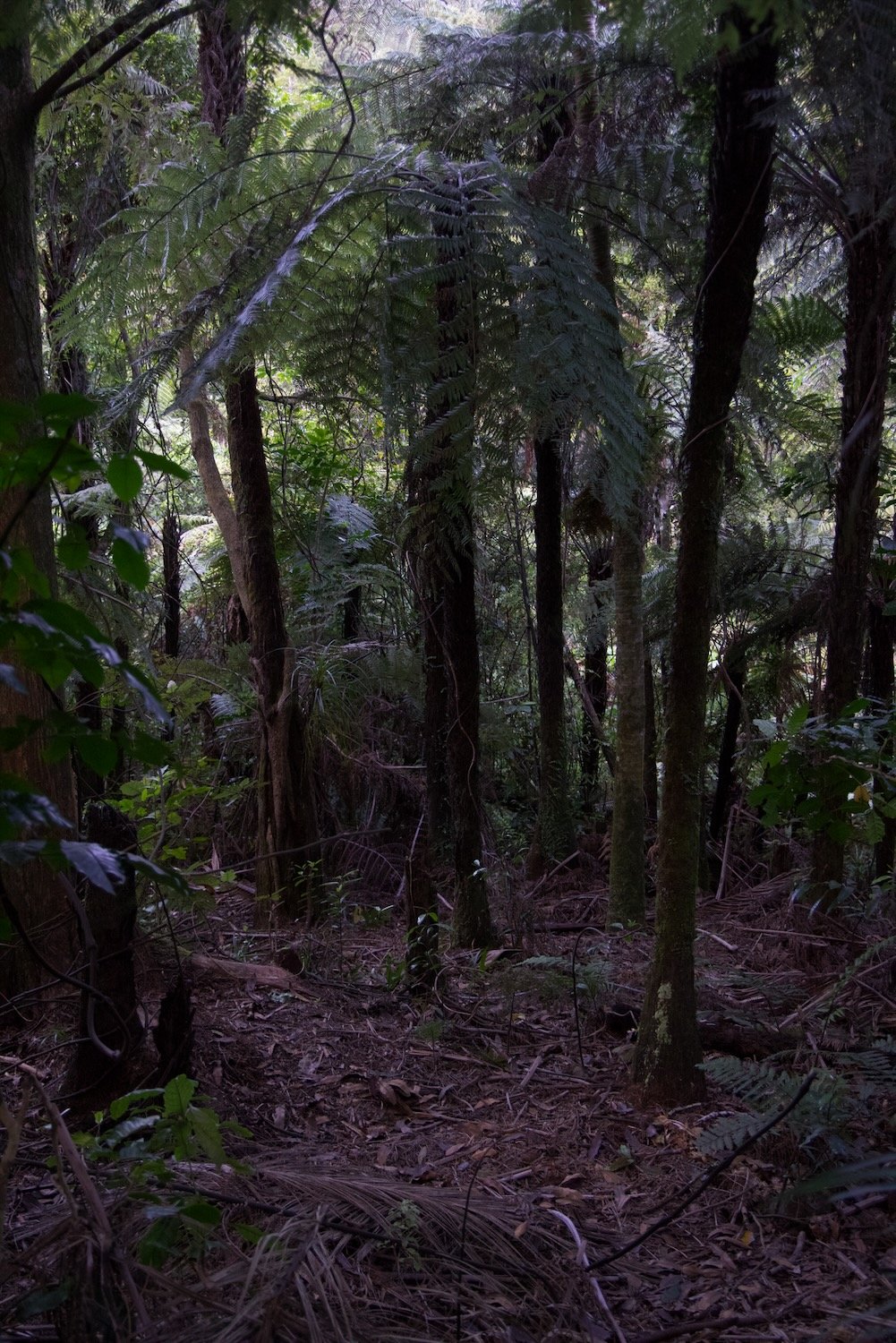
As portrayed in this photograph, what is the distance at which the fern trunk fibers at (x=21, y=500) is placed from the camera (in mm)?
3643

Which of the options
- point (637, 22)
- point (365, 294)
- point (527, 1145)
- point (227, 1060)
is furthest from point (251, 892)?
point (637, 22)

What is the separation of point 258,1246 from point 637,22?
2427 mm

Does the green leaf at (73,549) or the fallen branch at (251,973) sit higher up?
the green leaf at (73,549)

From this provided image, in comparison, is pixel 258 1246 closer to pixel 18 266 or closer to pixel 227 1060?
pixel 227 1060

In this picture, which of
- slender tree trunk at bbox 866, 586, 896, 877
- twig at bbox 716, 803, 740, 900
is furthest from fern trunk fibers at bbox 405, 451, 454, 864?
slender tree trunk at bbox 866, 586, 896, 877

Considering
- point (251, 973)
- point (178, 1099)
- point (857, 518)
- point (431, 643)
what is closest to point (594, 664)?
point (431, 643)

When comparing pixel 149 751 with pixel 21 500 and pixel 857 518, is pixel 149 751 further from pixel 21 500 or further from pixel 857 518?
pixel 857 518

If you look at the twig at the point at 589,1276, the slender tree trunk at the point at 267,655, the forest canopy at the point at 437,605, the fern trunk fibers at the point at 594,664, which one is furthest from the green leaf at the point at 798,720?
the fern trunk fibers at the point at 594,664

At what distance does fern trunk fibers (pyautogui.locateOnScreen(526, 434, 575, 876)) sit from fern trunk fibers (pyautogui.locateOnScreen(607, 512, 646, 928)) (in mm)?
1090

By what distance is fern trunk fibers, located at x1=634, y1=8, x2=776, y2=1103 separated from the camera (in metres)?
2.88

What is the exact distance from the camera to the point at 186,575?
9867 mm

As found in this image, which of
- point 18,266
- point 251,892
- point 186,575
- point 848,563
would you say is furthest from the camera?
point 186,575

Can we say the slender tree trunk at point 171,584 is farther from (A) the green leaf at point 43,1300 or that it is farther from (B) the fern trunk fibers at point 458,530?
(A) the green leaf at point 43,1300

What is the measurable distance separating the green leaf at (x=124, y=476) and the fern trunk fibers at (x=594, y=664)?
7146mm
